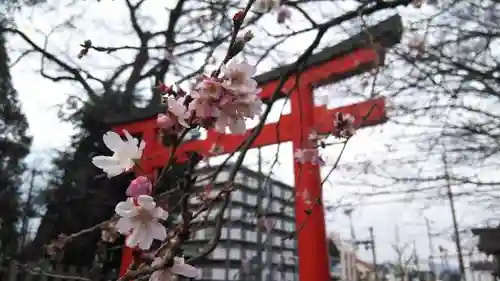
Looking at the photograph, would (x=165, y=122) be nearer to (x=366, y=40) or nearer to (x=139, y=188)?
(x=139, y=188)

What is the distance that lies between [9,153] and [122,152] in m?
5.02

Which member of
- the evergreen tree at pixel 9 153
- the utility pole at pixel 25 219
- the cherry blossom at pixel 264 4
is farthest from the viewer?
the utility pole at pixel 25 219

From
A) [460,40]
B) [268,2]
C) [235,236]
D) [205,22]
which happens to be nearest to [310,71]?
[205,22]

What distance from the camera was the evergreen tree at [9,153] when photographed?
183 inches

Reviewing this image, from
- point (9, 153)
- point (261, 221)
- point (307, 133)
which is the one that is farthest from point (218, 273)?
point (261, 221)

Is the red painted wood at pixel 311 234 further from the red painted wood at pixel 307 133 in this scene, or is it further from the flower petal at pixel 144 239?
the flower petal at pixel 144 239

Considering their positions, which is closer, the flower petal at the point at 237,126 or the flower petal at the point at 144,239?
the flower petal at the point at 144,239

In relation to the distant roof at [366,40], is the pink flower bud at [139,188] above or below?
below

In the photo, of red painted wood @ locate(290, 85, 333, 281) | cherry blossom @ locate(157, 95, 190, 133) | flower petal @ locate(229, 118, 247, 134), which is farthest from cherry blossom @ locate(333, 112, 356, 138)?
red painted wood @ locate(290, 85, 333, 281)

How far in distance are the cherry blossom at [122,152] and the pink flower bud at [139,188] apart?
76 millimetres

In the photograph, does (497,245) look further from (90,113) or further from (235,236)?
(235,236)

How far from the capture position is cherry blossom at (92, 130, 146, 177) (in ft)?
2.12

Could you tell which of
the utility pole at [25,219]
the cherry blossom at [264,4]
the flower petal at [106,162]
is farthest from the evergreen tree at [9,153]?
the flower petal at [106,162]

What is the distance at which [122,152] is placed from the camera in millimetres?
648
